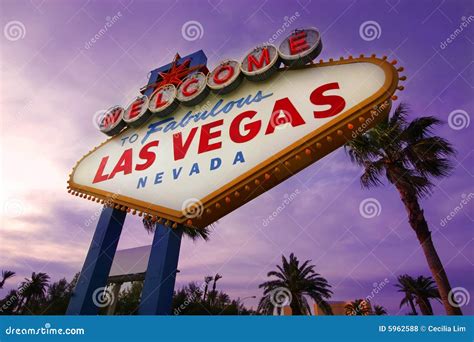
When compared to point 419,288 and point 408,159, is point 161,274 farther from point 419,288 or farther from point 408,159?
point 419,288

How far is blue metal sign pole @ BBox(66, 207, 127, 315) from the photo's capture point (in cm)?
629

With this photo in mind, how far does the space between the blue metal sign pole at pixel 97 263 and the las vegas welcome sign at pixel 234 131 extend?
75 cm

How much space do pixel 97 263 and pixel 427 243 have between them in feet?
36.8

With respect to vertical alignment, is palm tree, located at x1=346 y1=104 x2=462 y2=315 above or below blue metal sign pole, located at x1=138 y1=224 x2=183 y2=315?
above

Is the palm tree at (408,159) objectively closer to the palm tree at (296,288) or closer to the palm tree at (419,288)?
the palm tree at (296,288)

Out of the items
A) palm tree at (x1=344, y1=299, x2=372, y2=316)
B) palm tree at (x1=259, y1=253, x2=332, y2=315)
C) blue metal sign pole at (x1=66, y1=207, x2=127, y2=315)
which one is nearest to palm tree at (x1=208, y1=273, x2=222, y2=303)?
palm tree at (x1=259, y1=253, x2=332, y2=315)

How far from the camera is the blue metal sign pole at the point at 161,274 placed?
530cm

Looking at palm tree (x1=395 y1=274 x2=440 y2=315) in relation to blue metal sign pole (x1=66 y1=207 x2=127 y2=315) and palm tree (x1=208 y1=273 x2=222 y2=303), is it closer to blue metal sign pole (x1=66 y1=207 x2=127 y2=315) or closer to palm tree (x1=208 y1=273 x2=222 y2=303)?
palm tree (x1=208 y1=273 x2=222 y2=303)

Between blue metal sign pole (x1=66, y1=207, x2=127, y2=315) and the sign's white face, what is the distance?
0.88m

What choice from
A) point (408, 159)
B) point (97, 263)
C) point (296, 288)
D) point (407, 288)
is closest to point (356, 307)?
point (407, 288)

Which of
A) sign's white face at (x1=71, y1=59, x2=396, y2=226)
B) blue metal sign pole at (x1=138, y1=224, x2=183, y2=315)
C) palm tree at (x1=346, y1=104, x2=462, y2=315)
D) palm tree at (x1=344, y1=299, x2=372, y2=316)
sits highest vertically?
palm tree at (x1=344, y1=299, x2=372, y2=316)

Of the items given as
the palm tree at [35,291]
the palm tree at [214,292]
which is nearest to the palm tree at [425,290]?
the palm tree at [214,292]

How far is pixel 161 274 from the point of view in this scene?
5480 mm
